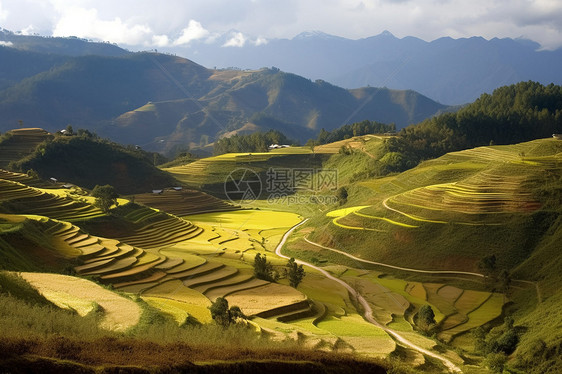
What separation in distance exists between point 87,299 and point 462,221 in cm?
3061

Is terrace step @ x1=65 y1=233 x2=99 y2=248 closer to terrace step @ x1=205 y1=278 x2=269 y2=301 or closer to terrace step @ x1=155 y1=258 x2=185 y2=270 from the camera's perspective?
terrace step @ x1=155 y1=258 x2=185 y2=270

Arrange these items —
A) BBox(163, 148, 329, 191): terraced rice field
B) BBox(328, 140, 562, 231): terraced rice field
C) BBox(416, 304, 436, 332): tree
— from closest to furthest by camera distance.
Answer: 1. BBox(416, 304, 436, 332): tree
2. BBox(328, 140, 562, 231): terraced rice field
3. BBox(163, 148, 329, 191): terraced rice field

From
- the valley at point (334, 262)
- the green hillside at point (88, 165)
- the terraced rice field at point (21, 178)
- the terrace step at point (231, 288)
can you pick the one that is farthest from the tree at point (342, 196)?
the terraced rice field at point (21, 178)

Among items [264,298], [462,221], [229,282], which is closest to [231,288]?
[229,282]

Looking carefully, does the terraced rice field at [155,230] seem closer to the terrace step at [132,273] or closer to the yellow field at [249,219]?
the yellow field at [249,219]

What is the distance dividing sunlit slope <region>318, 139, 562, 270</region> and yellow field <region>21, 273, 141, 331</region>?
25764 millimetres

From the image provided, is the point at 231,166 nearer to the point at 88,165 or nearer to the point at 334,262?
the point at 88,165

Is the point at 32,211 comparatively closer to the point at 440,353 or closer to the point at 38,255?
the point at 38,255

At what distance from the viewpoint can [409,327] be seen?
94.0ft

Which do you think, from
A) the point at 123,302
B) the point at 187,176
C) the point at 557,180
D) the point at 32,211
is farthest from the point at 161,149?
the point at 123,302

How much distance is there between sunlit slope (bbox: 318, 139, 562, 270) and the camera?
130 ft

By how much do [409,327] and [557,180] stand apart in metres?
22.7

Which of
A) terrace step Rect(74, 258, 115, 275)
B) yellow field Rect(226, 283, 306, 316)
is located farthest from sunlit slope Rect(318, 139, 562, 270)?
terrace step Rect(74, 258, 115, 275)

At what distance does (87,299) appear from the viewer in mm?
20750
